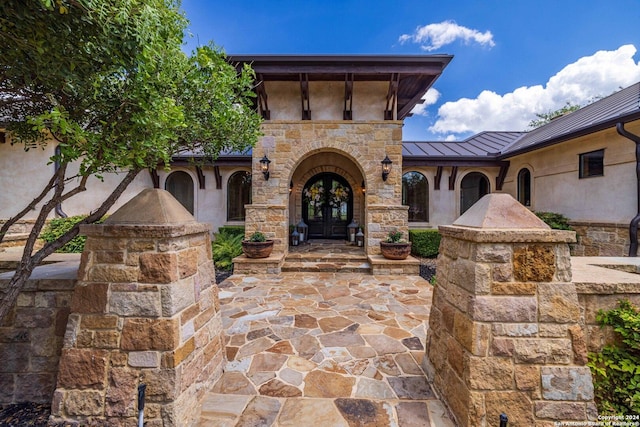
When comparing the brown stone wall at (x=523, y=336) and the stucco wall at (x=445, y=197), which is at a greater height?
the stucco wall at (x=445, y=197)

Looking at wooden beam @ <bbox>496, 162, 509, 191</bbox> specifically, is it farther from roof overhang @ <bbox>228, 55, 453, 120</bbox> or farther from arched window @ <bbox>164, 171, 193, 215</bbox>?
arched window @ <bbox>164, 171, 193, 215</bbox>

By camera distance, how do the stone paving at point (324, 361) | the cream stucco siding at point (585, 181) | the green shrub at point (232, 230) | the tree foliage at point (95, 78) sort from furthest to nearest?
1. the green shrub at point (232, 230)
2. the cream stucco siding at point (585, 181)
3. the stone paving at point (324, 361)
4. the tree foliage at point (95, 78)

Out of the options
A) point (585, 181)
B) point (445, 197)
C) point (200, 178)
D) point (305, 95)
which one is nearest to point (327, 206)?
point (305, 95)

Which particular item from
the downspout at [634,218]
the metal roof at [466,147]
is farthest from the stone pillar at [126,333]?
the metal roof at [466,147]

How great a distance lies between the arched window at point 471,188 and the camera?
29.7 feet

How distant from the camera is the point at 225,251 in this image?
6.83 metres

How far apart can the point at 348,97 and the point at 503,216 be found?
5.81m

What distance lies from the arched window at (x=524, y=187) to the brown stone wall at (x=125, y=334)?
34.2ft

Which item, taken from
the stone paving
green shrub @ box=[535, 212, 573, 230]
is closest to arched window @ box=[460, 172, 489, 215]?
green shrub @ box=[535, 212, 573, 230]

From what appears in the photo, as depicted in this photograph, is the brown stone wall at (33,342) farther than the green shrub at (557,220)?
No

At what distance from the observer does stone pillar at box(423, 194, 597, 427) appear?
1.64 meters

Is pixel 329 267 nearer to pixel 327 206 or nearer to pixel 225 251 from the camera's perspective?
pixel 225 251

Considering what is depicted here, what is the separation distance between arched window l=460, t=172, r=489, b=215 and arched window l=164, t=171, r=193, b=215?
10.4 m

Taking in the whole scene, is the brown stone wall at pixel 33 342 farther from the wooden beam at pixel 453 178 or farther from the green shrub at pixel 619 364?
the wooden beam at pixel 453 178
